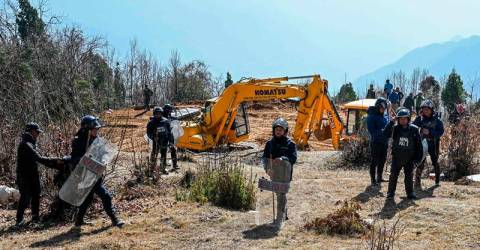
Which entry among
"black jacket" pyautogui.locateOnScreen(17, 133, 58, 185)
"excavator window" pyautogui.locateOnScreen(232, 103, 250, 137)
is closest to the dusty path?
"black jacket" pyautogui.locateOnScreen(17, 133, 58, 185)

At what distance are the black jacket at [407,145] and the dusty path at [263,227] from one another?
0.74m

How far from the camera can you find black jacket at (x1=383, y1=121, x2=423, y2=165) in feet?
30.6

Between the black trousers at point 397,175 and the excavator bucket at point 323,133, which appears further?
the excavator bucket at point 323,133

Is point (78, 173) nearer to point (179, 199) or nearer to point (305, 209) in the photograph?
point (179, 199)

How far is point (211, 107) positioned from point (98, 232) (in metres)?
11.5

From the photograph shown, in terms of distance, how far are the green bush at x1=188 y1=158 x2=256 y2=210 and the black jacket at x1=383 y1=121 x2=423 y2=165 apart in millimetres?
2451

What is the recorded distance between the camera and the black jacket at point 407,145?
933 centimetres

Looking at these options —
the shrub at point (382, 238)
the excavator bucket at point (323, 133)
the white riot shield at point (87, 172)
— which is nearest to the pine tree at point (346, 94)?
the excavator bucket at point (323, 133)

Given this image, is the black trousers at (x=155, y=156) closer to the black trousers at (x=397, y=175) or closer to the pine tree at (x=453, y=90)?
the black trousers at (x=397, y=175)

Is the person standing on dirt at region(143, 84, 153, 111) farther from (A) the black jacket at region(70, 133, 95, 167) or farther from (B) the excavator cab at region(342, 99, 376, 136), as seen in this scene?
(A) the black jacket at region(70, 133, 95, 167)

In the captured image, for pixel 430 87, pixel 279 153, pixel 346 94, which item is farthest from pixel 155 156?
pixel 346 94

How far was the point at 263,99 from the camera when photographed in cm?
1884

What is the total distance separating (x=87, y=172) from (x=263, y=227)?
102 inches

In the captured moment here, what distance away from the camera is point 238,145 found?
68.2ft
